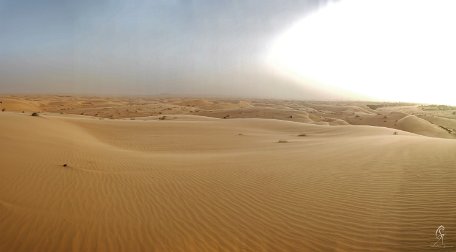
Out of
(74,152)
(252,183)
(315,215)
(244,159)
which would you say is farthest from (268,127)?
(315,215)

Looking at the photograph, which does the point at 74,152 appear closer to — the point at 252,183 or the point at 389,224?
the point at 252,183

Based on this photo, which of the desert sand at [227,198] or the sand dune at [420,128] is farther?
the sand dune at [420,128]

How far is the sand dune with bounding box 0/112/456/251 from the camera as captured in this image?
18.5 ft

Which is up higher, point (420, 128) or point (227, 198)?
point (227, 198)

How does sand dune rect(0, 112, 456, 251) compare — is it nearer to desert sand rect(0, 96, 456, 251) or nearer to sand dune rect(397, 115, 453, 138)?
desert sand rect(0, 96, 456, 251)

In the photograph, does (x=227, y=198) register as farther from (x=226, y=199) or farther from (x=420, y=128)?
(x=420, y=128)

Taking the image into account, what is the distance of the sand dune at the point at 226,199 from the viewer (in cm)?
564

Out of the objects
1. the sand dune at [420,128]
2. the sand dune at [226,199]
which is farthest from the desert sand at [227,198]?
the sand dune at [420,128]

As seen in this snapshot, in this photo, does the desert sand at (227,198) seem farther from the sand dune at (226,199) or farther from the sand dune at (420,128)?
the sand dune at (420,128)

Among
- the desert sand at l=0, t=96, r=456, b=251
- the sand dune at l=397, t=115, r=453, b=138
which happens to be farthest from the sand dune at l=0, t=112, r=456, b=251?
the sand dune at l=397, t=115, r=453, b=138

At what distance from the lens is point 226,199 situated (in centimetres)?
769

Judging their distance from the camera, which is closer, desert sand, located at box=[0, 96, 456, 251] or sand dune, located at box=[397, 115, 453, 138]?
desert sand, located at box=[0, 96, 456, 251]

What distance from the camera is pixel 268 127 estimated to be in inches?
1016

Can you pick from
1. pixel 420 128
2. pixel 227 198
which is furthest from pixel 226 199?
pixel 420 128
